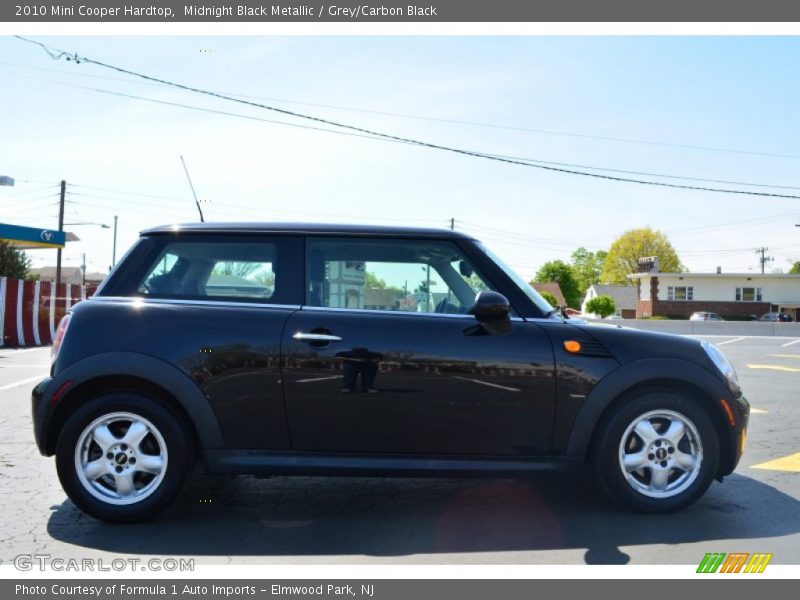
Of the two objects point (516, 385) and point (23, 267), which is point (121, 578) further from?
point (23, 267)

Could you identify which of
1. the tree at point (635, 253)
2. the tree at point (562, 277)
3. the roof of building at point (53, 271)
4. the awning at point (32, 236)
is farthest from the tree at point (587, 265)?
the awning at point (32, 236)

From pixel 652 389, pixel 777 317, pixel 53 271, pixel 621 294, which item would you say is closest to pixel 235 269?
pixel 652 389

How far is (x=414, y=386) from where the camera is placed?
3789 millimetres

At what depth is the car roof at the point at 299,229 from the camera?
4129mm

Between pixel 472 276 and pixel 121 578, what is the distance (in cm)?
241

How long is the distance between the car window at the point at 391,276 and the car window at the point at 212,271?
28cm

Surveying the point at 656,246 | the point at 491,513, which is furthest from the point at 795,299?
the point at 491,513

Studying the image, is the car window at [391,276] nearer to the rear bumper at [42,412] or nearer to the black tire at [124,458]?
the black tire at [124,458]

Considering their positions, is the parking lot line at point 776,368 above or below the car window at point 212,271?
below

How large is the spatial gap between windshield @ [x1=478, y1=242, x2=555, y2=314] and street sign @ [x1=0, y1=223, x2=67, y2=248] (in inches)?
1072

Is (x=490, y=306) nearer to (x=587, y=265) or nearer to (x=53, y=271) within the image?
(x=587, y=265)

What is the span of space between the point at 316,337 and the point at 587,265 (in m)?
127

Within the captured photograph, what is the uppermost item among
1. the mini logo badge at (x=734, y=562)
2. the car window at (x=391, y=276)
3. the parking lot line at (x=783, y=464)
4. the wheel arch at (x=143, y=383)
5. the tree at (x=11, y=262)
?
the tree at (x=11, y=262)
